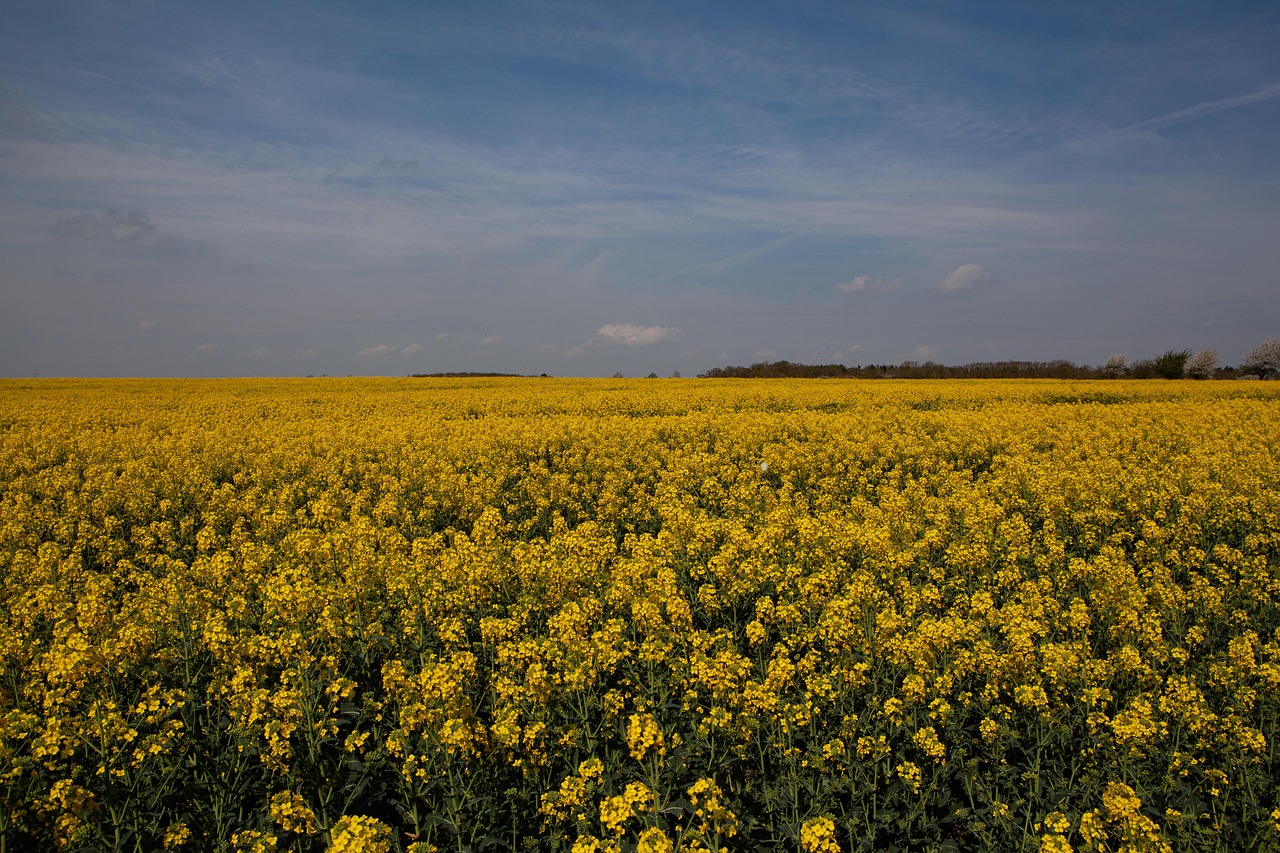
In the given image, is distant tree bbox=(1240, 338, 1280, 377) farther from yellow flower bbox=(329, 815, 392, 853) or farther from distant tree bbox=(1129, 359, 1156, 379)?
yellow flower bbox=(329, 815, 392, 853)

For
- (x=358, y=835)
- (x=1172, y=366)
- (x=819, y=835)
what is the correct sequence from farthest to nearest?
(x=1172, y=366) < (x=819, y=835) < (x=358, y=835)

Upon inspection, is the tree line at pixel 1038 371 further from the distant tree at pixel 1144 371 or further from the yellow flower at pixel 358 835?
the yellow flower at pixel 358 835

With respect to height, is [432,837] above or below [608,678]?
below

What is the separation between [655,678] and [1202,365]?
81.9 metres

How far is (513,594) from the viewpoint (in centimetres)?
764

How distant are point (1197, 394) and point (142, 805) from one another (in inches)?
1927

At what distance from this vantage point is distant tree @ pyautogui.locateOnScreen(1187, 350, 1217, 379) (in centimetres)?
6297

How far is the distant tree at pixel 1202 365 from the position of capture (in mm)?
62969

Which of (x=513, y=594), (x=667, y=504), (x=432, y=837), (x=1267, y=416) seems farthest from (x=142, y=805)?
(x=1267, y=416)

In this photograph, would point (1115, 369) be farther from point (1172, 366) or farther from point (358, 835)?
point (358, 835)

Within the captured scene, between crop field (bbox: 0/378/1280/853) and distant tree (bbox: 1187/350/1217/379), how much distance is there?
66513 mm

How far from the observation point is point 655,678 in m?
5.32

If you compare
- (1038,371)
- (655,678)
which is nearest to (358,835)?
(655,678)

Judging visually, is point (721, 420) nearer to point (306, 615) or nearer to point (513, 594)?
point (513, 594)
